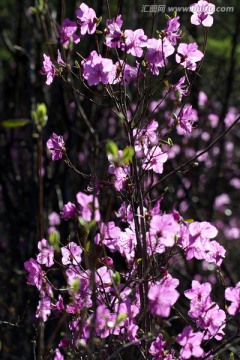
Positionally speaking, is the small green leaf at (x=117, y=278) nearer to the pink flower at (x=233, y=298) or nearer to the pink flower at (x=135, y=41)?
the pink flower at (x=233, y=298)

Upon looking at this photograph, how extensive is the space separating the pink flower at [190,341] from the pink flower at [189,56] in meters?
1.02

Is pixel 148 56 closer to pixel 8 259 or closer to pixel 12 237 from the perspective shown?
pixel 12 237

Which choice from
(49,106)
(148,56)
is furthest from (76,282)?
(49,106)

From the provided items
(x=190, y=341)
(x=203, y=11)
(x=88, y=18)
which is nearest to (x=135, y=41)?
(x=88, y=18)

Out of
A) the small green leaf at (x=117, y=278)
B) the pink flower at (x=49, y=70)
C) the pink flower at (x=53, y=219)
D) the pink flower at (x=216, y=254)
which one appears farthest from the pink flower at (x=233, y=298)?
the pink flower at (x=53, y=219)

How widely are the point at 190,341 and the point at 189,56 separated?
1.09 metres

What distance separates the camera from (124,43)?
7.16 ft

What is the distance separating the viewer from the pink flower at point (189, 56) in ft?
7.56

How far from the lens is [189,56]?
234 cm

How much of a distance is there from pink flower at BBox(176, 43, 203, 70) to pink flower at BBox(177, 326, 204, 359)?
40.1 inches

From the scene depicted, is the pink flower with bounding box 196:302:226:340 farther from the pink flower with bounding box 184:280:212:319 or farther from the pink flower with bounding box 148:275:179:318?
the pink flower with bounding box 148:275:179:318

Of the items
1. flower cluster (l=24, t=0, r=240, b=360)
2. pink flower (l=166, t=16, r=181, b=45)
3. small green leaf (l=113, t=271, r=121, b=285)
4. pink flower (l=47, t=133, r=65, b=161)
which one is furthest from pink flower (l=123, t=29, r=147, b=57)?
small green leaf (l=113, t=271, r=121, b=285)

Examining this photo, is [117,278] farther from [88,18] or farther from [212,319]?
[88,18]

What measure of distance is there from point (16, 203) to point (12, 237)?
36 centimetres
